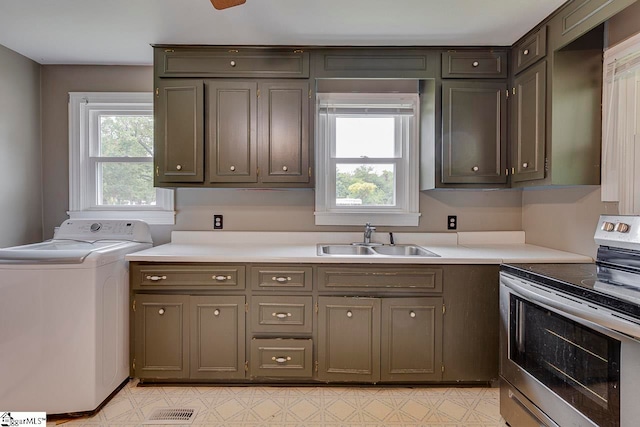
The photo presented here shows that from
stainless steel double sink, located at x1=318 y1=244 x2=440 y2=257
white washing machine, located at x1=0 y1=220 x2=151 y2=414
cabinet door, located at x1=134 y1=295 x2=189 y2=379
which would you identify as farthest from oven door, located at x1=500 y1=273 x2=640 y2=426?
white washing machine, located at x1=0 y1=220 x2=151 y2=414

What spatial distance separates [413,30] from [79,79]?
271cm

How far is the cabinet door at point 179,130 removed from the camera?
240cm

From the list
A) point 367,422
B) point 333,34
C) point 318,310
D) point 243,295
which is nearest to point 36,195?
point 243,295

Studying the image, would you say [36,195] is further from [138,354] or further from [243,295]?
[243,295]

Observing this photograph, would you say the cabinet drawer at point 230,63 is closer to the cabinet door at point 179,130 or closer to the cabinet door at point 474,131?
the cabinet door at point 179,130

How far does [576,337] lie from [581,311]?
14 cm

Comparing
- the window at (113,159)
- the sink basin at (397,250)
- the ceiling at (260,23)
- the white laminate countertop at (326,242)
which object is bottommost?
Result: the sink basin at (397,250)

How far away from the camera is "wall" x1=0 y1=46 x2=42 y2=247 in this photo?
2453 mm

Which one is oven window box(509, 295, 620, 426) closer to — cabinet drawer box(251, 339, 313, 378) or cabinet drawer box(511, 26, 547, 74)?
cabinet drawer box(251, 339, 313, 378)

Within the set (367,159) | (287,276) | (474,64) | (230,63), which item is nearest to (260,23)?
(230,63)

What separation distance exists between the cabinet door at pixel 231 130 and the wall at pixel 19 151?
1.53 m

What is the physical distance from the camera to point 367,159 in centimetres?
280

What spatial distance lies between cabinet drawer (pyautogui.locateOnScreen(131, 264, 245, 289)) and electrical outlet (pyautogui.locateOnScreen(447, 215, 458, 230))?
174 cm

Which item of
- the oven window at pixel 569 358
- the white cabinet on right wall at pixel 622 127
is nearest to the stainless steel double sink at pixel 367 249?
the oven window at pixel 569 358
